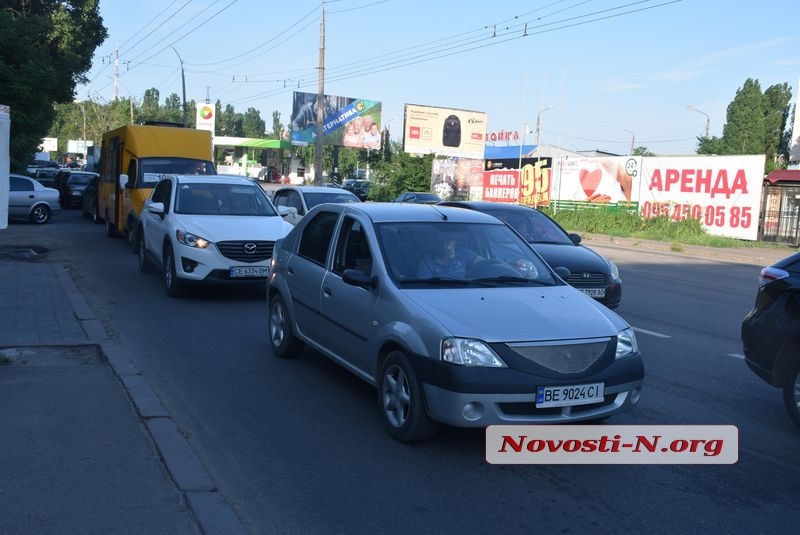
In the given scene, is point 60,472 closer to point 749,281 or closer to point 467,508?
point 467,508

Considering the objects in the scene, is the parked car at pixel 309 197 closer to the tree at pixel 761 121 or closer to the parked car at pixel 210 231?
the parked car at pixel 210 231

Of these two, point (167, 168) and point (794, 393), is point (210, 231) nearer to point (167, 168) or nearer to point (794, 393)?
point (167, 168)

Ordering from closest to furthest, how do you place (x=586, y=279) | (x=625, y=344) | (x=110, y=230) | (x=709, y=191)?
1. (x=625, y=344)
2. (x=586, y=279)
3. (x=110, y=230)
4. (x=709, y=191)

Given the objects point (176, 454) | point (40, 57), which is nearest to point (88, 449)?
point (176, 454)

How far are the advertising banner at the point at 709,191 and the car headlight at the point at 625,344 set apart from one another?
27.5 metres

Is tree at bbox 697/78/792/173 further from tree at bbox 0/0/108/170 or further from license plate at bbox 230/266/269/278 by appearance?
license plate at bbox 230/266/269/278

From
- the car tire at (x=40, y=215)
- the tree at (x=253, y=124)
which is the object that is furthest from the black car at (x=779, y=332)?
the tree at (x=253, y=124)

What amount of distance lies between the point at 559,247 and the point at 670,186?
24.7 metres

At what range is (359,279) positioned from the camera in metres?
6.09

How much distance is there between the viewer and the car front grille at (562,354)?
5145 mm

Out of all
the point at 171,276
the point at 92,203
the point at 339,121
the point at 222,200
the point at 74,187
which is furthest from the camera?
the point at 339,121

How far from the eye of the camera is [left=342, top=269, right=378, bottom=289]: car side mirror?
6086 millimetres

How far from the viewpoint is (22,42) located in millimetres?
18000

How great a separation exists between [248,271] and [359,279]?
569cm
